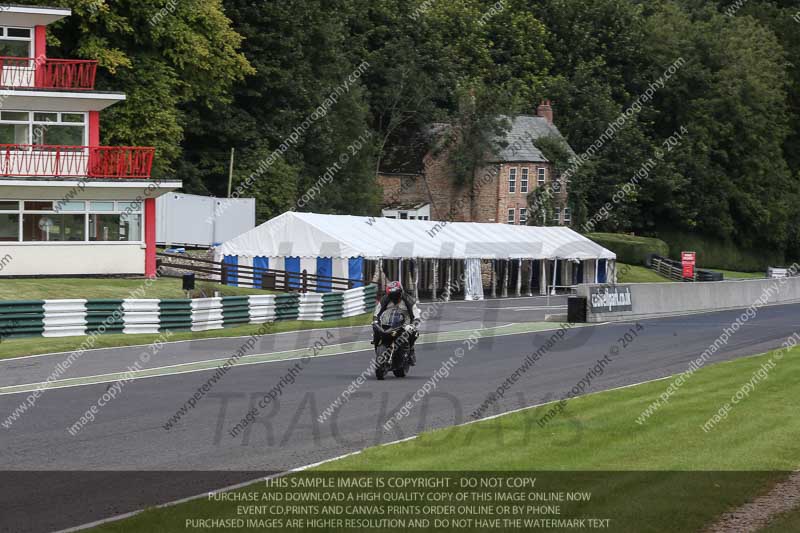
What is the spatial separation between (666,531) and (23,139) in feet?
120

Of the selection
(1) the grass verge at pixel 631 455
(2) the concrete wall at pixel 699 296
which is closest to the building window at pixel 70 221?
(2) the concrete wall at pixel 699 296

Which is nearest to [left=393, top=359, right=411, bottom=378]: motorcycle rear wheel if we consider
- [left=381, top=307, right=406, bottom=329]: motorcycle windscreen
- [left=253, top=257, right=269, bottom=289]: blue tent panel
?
[left=381, top=307, right=406, bottom=329]: motorcycle windscreen

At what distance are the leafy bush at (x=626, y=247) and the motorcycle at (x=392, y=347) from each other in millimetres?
61282

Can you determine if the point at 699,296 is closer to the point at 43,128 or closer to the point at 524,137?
the point at 43,128

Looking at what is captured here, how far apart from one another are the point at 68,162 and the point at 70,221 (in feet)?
6.94

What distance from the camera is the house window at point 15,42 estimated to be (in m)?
42.4

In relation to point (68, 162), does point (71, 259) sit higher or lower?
lower

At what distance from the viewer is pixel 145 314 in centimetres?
3089

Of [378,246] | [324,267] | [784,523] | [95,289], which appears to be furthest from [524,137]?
[784,523]

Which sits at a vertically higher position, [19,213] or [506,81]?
[506,81]

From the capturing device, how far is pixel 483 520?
888 cm

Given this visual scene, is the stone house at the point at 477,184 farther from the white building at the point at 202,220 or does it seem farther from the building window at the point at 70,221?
the building window at the point at 70,221

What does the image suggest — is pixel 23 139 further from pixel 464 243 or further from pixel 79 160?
pixel 464 243

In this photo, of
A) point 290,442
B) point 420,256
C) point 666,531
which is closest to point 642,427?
point 290,442
